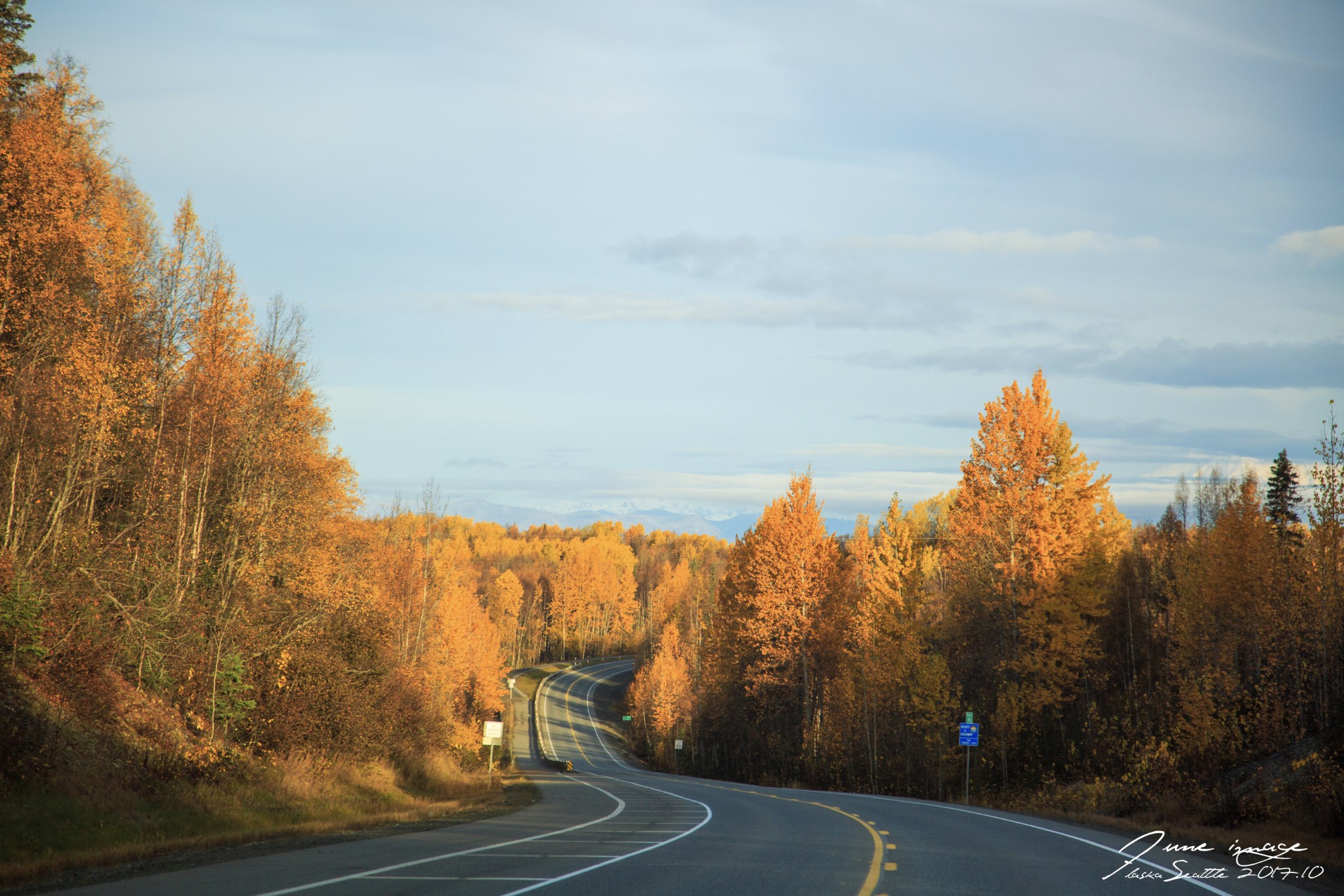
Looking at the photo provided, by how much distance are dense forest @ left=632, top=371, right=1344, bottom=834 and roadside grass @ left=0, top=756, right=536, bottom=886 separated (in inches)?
797

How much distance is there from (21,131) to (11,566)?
45.7ft

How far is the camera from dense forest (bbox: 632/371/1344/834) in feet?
105

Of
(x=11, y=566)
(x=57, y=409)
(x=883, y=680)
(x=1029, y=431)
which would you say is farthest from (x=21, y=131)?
(x=883, y=680)

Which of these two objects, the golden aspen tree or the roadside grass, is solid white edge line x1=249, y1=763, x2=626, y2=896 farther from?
the golden aspen tree

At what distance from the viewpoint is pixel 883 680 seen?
46.3m

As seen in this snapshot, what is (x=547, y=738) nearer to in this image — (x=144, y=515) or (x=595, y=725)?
(x=595, y=725)

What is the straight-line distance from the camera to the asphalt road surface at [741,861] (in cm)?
1081

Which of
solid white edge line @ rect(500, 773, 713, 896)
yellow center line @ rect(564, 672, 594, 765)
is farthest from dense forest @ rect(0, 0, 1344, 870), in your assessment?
yellow center line @ rect(564, 672, 594, 765)

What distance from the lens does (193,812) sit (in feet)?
57.5

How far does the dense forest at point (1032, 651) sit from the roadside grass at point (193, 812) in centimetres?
2025
